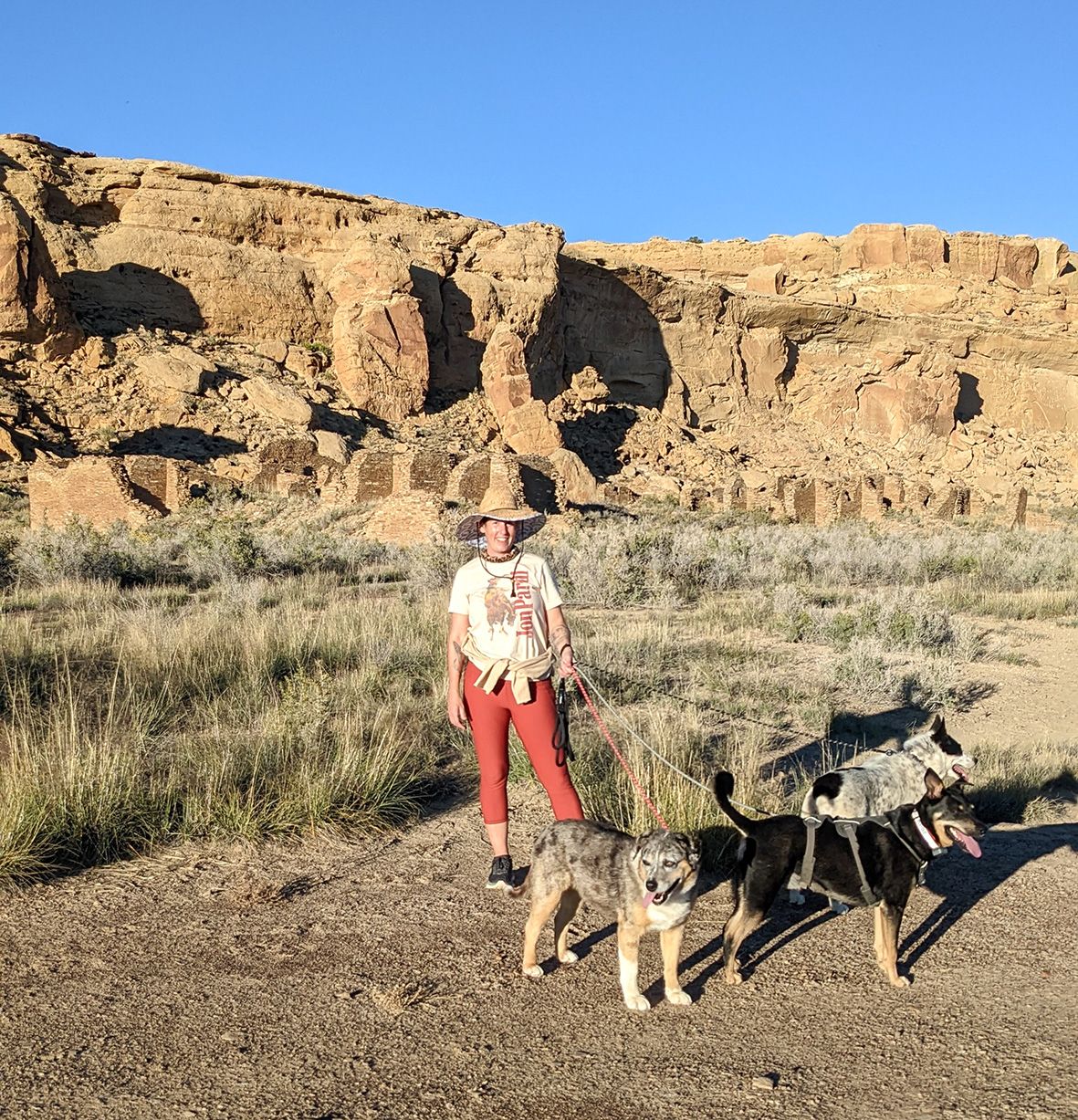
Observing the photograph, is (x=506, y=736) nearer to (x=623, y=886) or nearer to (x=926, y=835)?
(x=623, y=886)

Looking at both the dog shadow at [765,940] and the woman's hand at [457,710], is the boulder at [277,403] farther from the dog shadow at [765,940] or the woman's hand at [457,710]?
the dog shadow at [765,940]

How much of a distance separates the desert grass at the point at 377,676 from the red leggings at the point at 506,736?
872 mm

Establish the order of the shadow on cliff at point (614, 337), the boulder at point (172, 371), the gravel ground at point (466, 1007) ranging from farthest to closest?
1. the shadow on cliff at point (614, 337)
2. the boulder at point (172, 371)
3. the gravel ground at point (466, 1007)

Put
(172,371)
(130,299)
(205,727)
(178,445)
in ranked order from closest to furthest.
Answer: (205,727), (178,445), (172,371), (130,299)

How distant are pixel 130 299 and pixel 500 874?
36189mm

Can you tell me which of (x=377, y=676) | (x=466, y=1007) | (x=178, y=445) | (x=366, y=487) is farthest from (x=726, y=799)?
(x=178, y=445)

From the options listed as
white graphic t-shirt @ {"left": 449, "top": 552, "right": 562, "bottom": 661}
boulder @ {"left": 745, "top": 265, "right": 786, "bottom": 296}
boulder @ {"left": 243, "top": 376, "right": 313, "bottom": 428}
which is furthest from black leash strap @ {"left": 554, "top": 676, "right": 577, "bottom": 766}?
boulder @ {"left": 745, "top": 265, "right": 786, "bottom": 296}

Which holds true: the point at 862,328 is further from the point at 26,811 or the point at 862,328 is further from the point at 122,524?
the point at 26,811

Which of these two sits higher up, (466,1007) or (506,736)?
(506,736)

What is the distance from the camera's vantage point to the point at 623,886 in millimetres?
3895

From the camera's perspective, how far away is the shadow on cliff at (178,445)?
30.3 metres

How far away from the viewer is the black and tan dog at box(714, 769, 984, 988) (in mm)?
4164

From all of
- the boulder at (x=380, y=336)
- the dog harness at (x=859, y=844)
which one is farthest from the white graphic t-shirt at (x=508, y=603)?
the boulder at (x=380, y=336)

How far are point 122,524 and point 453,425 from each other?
54.9 feet
